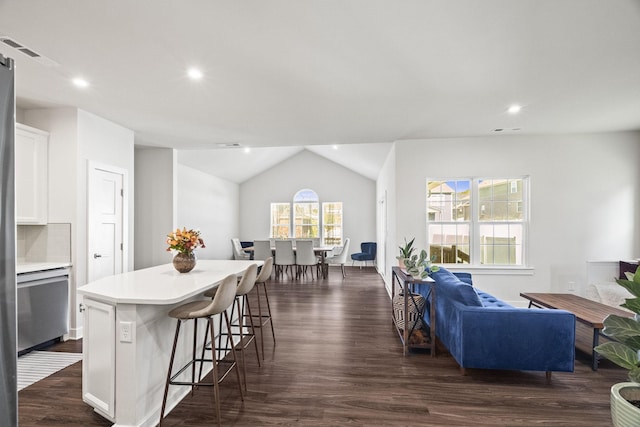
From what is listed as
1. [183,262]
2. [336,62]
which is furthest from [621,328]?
[183,262]

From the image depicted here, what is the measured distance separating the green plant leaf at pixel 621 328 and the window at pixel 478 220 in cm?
323

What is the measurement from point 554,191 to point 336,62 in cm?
409

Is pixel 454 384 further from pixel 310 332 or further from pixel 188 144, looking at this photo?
pixel 188 144

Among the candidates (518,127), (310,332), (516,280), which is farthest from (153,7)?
(516,280)

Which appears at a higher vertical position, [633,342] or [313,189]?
[313,189]

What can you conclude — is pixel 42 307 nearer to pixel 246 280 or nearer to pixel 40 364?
pixel 40 364

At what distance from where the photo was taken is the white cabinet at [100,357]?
75.0 inches

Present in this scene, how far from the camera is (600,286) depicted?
3934 mm

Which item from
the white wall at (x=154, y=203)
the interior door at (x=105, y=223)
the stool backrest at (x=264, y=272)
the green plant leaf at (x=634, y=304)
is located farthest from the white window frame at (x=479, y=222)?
the interior door at (x=105, y=223)

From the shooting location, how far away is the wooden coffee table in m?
2.80

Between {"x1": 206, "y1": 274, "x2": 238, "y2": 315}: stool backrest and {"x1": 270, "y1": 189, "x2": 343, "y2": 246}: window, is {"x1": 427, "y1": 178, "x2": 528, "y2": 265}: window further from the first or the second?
{"x1": 270, "y1": 189, "x2": 343, "y2": 246}: window

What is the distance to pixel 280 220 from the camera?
10.2 m

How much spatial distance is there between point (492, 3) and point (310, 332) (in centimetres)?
350

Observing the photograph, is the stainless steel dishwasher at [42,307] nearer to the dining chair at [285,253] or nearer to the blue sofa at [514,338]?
the blue sofa at [514,338]
